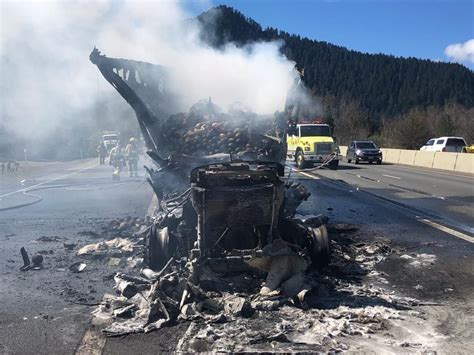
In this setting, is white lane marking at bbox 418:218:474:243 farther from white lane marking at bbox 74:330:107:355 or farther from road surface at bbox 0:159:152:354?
white lane marking at bbox 74:330:107:355

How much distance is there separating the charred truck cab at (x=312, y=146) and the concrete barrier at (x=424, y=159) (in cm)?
740

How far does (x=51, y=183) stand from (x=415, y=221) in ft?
46.2

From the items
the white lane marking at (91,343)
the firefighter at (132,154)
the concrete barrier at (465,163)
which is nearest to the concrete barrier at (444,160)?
the concrete barrier at (465,163)

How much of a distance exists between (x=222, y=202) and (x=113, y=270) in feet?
6.42

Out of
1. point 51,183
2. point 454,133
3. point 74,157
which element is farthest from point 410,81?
point 51,183

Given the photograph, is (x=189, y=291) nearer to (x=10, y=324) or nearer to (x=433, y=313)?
(x=10, y=324)

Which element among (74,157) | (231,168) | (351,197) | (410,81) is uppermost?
(410,81)

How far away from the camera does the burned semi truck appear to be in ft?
18.0

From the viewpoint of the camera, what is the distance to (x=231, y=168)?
602 cm

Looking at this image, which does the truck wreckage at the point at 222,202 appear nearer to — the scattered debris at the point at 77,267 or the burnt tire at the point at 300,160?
the scattered debris at the point at 77,267

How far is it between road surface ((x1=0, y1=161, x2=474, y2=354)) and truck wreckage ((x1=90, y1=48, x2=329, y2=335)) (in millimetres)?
671

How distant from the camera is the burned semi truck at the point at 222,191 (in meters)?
5.48

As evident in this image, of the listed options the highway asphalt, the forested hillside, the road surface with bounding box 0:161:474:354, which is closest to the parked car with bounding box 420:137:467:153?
the highway asphalt

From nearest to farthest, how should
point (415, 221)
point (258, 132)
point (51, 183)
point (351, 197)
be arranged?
point (258, 132), point (415, 221), point (351, 197), point (51, 183)
